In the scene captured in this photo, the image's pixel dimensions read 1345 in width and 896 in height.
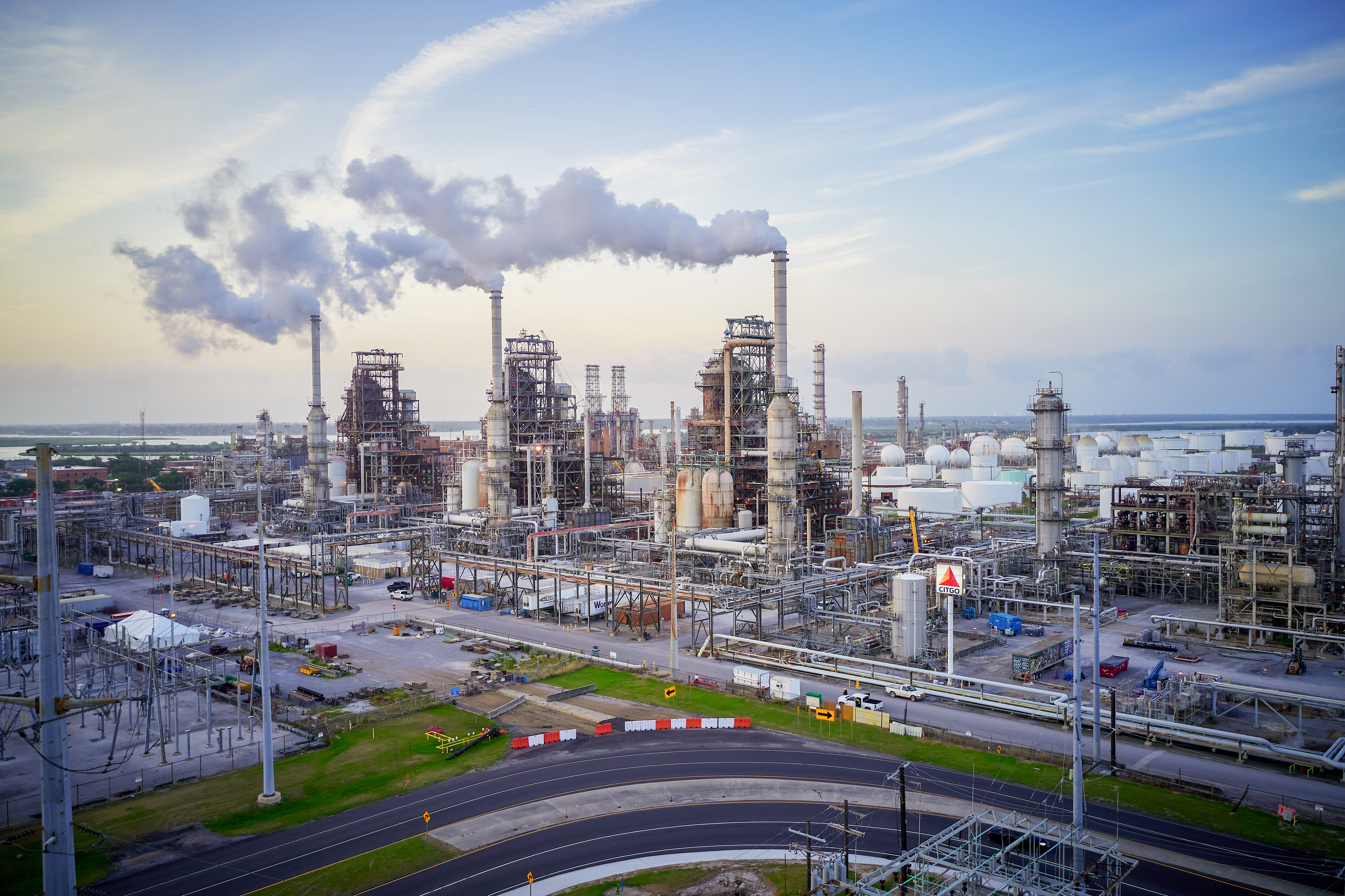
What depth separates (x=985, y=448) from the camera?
5984 inches

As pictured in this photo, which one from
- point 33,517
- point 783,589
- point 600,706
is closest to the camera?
point 600,706

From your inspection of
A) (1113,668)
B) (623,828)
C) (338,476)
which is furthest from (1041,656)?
(338,476)

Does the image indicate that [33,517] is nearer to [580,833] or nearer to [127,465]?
[127,465]

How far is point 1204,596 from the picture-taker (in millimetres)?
62188

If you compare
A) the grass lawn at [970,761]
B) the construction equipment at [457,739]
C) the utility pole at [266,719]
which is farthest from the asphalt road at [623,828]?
the utility pole at [266,719]

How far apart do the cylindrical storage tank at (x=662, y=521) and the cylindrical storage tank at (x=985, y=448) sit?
9502cm

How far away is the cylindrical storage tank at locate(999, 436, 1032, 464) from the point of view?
159500mm

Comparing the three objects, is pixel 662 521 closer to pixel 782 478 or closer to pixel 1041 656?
pixel 782 478

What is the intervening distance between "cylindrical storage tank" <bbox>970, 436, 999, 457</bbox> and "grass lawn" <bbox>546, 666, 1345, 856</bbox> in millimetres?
120809

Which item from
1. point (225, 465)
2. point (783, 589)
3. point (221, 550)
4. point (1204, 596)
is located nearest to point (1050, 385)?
point (1204, 596)

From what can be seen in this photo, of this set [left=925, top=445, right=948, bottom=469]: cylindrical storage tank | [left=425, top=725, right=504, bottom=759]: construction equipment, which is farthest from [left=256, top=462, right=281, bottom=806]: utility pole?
[left=925, top=445, right=948, bottom=469]: cylindrical storage tank

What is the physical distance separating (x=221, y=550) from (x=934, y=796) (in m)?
62.5

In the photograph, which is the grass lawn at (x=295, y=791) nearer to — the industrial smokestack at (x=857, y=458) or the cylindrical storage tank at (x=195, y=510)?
the industrial smokestack at (x=857, y=458)

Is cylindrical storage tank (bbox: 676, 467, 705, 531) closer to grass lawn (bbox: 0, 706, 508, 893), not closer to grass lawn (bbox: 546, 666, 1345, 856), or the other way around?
grass lawn (bbox: 546, 666, 1345, 856)
